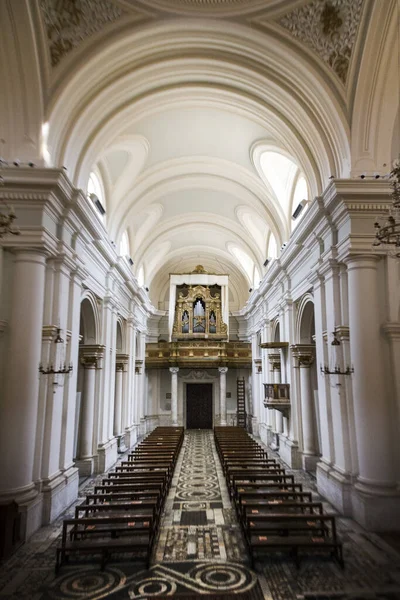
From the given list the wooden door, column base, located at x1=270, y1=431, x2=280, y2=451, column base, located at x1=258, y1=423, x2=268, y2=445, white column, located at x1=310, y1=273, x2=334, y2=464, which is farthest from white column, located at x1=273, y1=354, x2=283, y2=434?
Answer: the wooden door

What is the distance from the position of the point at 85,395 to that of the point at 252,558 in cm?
727

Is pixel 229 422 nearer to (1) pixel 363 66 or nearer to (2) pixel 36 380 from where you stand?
(2) pixel 36 380

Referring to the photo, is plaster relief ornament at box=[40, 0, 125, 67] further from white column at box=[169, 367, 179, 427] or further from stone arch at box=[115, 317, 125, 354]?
white column at box=[169, 367, 179, 427]

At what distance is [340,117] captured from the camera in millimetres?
8125

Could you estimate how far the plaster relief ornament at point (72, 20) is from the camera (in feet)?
23.4

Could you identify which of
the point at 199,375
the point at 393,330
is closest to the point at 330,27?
the point at 393,330

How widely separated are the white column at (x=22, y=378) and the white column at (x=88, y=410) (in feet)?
14.1

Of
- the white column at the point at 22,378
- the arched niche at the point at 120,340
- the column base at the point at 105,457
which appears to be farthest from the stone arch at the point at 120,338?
the white column at the point at 22,378

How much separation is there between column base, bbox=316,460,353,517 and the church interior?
0.04 meters

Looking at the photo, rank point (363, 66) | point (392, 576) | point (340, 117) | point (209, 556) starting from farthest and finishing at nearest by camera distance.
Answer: point (340, 117), point (363, 66), point (209, 556), point (392, 576)

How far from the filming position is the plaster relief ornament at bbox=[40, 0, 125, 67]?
7.14m

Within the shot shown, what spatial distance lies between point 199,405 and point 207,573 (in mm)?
17606

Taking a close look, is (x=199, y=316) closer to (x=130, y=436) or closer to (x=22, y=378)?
(x=130, y=436)

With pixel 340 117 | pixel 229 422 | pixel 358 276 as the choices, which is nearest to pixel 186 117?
pixel 340 117
